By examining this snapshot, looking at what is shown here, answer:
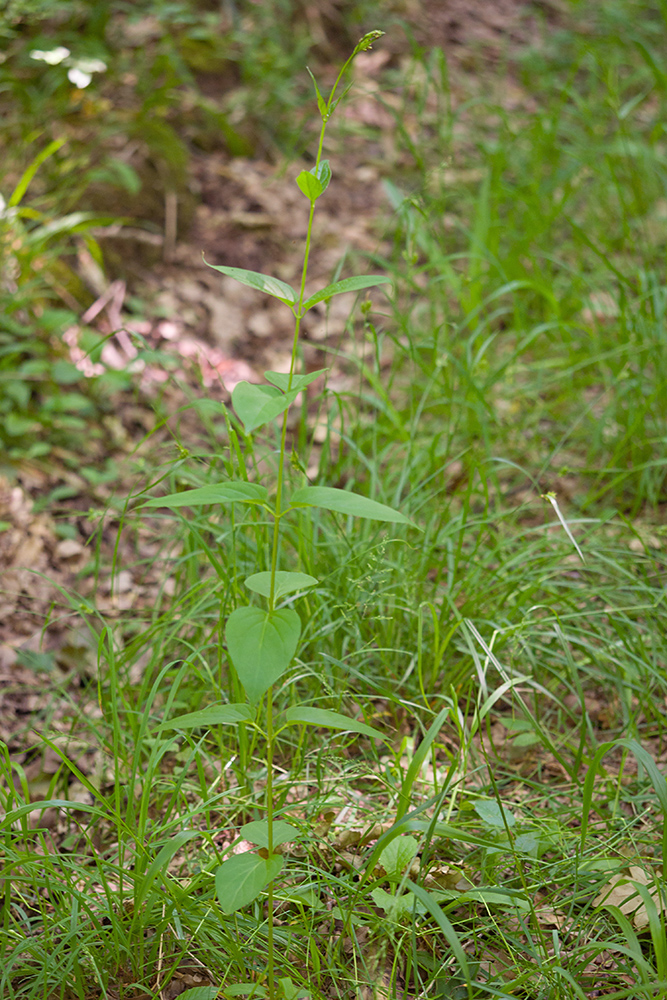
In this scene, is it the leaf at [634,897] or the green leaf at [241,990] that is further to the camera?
the leaf at [634,897]

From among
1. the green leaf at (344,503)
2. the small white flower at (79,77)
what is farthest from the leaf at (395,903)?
the small white flower at (79,77)

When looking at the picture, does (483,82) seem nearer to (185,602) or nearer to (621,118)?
(621,118)

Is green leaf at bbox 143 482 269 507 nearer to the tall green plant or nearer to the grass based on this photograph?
the tall green plant

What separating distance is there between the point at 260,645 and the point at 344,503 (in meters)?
0.21

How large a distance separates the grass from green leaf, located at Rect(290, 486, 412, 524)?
18.5 inches

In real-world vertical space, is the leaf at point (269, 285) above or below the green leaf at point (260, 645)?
above

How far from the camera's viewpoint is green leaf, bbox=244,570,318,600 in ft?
3.23

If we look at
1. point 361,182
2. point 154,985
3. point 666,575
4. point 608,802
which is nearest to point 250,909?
point 154,985

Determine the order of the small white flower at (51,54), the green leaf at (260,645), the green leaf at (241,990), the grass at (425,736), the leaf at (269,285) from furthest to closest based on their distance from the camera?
the small white flower at (51,54) < the grass at (425,736) < the green leaf at (241,990) < the leaf at (269,285) < the green leaf at (260,645)

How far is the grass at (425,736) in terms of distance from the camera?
3.93ft

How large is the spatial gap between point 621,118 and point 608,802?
7.50 feet

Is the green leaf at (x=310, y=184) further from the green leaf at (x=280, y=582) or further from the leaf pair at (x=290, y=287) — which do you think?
the green leaf at (x=280, y=582)

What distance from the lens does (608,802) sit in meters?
1.48

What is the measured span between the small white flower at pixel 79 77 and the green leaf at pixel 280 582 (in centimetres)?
297
